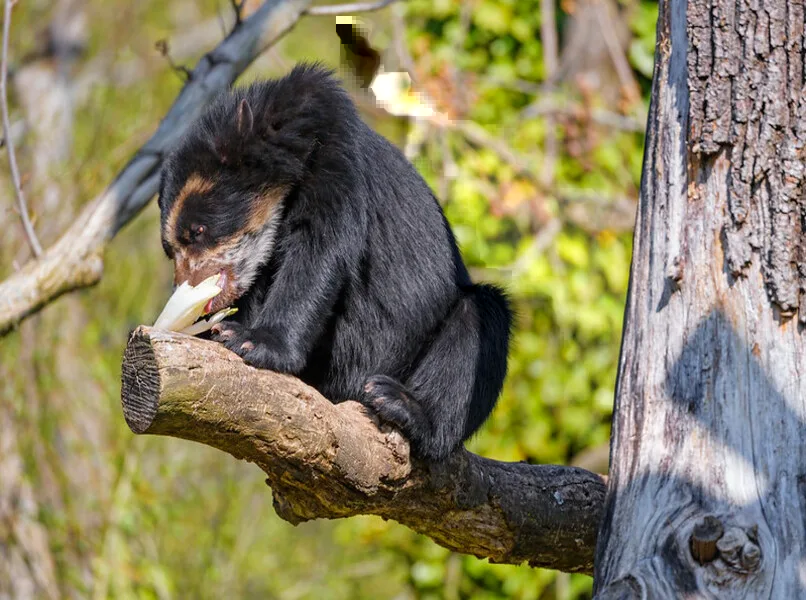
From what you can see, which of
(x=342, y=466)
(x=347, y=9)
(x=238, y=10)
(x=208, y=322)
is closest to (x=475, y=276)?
(x=347, y=9)

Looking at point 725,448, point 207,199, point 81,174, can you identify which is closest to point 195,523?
point 81,174

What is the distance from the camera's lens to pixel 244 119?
3924mm

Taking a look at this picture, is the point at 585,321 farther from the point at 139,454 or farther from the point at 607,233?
the point at 139,454

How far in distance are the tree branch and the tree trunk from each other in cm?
232

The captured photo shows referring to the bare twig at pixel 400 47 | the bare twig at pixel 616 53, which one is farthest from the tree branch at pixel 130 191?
the bare twig at pixel 616 53

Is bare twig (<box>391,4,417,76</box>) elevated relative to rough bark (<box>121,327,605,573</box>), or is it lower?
elevated

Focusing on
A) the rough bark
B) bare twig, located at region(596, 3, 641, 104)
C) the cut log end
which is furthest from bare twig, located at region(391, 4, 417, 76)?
the cut log end

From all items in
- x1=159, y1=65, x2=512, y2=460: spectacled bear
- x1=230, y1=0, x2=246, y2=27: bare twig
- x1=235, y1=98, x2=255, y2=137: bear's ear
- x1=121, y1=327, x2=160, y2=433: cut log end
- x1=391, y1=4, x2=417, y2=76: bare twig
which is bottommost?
x1=121, y1=327, x2=160, y2=433: cut log end

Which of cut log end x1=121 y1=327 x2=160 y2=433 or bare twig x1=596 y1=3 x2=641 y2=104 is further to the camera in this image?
bare twig x1=596 y1=3 x2=641 y2=104

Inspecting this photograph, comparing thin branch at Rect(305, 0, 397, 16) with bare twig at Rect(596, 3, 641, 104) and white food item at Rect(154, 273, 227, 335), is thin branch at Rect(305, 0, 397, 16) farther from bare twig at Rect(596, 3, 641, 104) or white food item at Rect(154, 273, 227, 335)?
bare twig at Rect(596, 3, 641, 104)

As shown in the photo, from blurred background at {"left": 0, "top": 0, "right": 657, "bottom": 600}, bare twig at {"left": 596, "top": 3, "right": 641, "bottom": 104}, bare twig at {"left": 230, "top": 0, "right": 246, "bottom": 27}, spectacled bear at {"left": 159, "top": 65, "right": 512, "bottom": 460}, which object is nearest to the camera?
spectacled bear at {"left": 159, "top": 65, "right": 512, "bottom": 460}

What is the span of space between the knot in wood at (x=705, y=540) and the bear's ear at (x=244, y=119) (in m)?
2.22

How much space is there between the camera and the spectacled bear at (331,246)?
A: 375 centimetres

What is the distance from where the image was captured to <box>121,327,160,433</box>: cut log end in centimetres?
255
